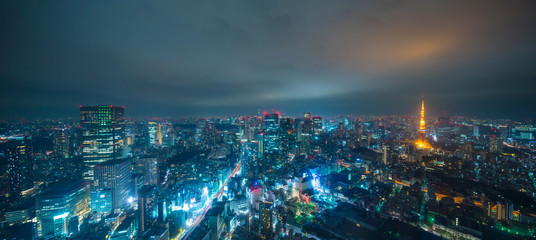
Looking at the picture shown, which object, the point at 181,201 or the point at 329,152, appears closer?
the point at 181,201

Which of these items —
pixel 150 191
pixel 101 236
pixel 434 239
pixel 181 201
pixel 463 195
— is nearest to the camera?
pixel 434 239

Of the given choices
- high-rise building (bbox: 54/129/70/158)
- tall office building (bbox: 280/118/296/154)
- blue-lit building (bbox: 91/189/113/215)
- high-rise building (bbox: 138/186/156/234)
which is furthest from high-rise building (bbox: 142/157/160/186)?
tall office building (bbox: 280/118/296/154)

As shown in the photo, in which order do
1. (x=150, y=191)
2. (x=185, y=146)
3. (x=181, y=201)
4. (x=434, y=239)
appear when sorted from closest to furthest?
(x=434, y=239) → (x=150, y=191) → (x=181, y=201) → (x=185, y=146)

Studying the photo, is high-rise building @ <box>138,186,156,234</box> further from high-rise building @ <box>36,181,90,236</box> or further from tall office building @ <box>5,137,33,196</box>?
tall office building @ <box>5,137,33,196</box>

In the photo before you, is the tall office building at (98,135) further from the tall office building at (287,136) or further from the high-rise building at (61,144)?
the tall office building at (287,136)

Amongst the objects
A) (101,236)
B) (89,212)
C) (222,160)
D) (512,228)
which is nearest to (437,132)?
(512,228)

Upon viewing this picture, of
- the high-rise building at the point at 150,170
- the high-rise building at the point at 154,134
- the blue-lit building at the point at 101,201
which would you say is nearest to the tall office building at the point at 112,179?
the blue-lit building at the point at 101,201

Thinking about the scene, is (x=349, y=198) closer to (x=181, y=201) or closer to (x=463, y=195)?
(x=463, y=195)
